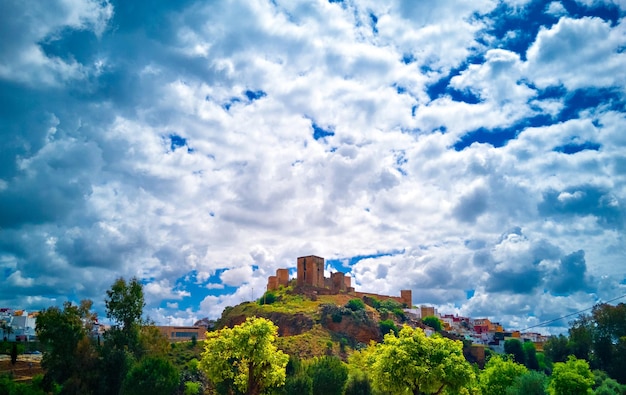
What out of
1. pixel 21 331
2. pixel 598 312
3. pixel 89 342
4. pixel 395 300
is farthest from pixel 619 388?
pixel 21 331

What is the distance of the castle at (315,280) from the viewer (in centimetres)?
11662

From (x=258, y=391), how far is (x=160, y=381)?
9.07m

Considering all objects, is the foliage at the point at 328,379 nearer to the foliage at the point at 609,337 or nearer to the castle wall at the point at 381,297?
the foliage at the point at 609,337

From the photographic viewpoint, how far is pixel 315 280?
117 metres

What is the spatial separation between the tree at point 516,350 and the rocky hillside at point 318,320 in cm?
2183

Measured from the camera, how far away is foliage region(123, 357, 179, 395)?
44344mm

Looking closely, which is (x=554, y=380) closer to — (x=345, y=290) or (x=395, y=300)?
(x=345, y=290)

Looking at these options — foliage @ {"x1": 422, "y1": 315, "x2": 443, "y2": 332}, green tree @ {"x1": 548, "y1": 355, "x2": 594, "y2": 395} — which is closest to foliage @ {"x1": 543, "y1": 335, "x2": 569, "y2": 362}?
foliage @ {"x1": 422, "y1": 315, "x2": 443, "y2": 332}

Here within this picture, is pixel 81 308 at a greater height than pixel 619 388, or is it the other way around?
pixel 81 308

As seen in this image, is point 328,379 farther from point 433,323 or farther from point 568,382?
point 433,323

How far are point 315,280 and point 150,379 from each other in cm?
7432

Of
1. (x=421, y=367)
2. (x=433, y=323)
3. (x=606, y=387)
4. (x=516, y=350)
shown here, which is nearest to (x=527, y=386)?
(x=606, y=387)

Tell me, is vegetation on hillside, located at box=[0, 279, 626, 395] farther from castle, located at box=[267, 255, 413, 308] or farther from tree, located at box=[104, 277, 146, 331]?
castle, located at box=[267, 255, 413, 308]

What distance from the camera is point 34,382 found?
1815 inches
